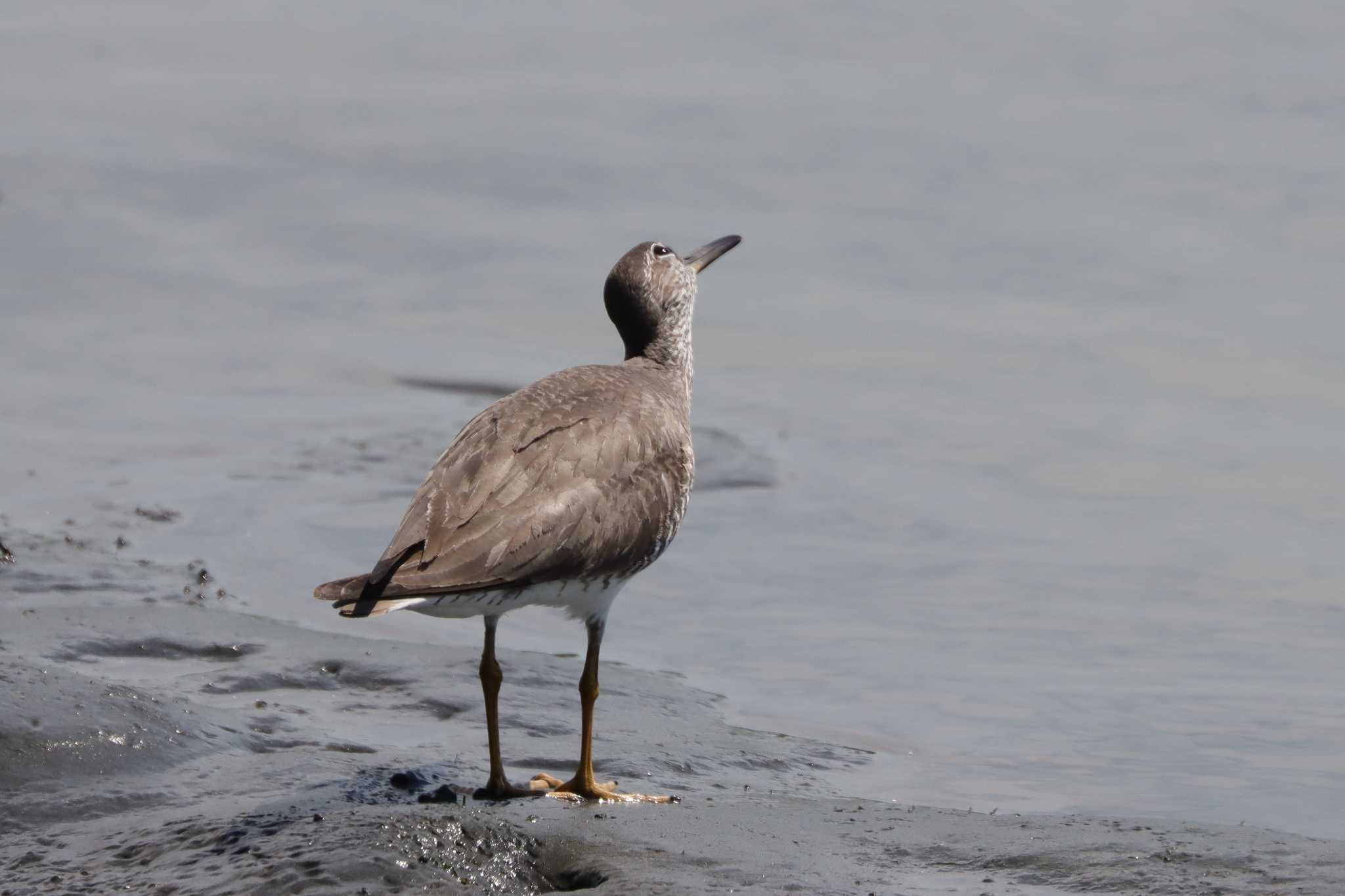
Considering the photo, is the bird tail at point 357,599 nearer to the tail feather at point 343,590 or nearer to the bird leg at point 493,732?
the tail feather at point 343,590

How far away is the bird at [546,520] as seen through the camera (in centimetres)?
648

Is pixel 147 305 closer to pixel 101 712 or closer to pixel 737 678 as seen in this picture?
pixel 737 678

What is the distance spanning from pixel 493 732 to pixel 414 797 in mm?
519

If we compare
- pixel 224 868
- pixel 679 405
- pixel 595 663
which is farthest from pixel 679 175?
pixel 224 868

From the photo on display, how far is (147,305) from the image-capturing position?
47.7 feet

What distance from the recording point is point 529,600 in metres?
6.93

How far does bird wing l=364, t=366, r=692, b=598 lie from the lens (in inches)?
257

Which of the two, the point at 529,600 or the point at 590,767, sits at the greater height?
the point at 529,600

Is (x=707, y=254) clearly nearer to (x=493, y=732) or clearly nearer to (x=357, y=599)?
(x=493, y=732)

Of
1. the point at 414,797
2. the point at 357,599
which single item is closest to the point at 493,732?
the point at 414,797

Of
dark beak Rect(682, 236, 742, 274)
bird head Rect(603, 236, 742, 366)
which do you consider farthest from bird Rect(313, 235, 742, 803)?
dark beak Rect(682, 236, 742, 274)

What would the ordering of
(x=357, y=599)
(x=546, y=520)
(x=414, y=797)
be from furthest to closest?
(x=546, y=520) → (x=414, y=797) → (x=357, y=599)

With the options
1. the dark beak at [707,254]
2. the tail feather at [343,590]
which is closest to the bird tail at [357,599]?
the tail feather at [343,590]

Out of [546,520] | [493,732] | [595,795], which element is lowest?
[595,795]
